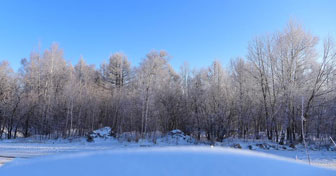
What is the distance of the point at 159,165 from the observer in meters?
1.19

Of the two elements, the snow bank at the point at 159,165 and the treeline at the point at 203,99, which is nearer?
the snow bank at the point at 159,165

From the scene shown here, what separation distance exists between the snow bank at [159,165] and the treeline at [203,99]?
11.6 m

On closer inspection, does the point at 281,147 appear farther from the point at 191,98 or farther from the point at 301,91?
the point at 191,98

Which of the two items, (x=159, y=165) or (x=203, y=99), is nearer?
(x=159, y=165)

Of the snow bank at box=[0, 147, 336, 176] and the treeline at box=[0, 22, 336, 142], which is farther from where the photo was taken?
the treeline at box=[0, 22, 336, 142]

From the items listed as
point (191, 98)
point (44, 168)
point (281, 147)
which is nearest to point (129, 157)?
point (44, 168)

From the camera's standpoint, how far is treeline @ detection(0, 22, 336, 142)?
40.3 ft

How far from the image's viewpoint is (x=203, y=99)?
13.7 m

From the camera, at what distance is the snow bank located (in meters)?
1.14

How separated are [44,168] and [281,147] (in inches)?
475

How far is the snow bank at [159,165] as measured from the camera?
3.75 ft

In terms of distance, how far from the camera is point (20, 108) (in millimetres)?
15344

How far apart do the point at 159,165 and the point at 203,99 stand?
12.8 meters

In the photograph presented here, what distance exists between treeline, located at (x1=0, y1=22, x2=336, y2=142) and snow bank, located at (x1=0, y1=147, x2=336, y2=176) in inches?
459
